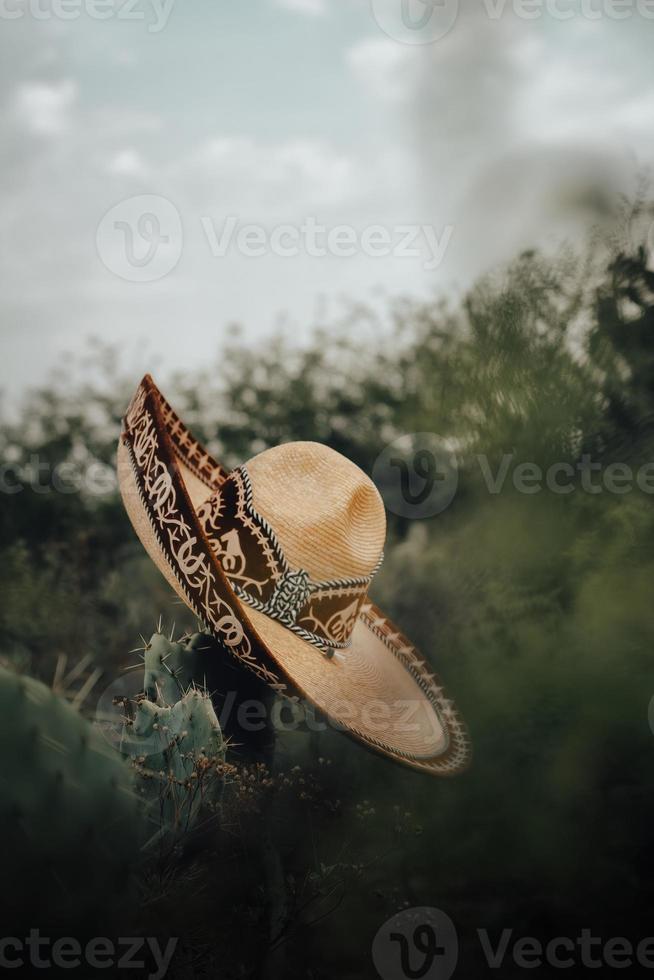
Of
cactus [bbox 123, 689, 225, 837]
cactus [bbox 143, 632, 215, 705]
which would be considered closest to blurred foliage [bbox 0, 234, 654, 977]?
cactus [bbox 123, 689, 225, 837]

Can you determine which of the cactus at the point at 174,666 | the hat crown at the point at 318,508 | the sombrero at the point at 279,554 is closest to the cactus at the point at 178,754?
the cactus at the point at 174,666

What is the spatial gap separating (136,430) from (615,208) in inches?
117

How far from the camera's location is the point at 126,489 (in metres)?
2.81

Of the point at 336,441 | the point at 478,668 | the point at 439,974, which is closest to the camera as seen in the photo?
the point at 439,974

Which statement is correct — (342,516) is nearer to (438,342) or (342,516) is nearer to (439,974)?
(439,974)

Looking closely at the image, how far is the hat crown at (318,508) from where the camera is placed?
2.72 m

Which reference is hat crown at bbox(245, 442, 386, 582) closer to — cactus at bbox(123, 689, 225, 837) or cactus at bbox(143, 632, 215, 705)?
cactus at bbox(143, 632, 215, 705)

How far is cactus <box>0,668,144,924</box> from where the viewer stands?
2.10 metres

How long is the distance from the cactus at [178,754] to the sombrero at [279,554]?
256mm

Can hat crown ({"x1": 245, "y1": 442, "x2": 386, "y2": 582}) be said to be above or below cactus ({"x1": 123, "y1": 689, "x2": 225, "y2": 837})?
above

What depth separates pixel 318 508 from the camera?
109 inches

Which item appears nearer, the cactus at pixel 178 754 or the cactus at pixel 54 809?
the cactus at pixel 54 809

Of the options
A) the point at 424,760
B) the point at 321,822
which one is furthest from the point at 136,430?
the point at 321,822

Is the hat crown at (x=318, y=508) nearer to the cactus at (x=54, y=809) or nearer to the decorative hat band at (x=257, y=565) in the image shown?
the decorative hat band at (x=257, y=565)
